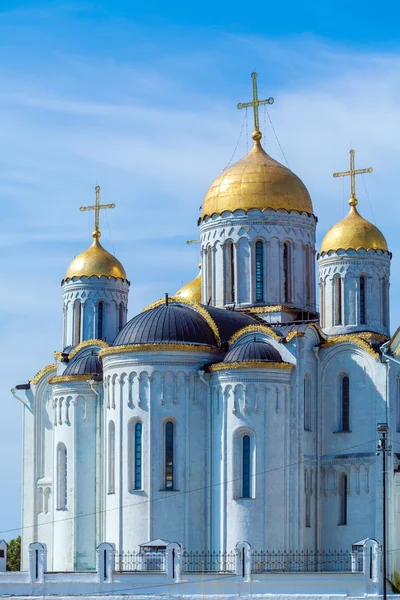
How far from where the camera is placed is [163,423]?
4506 cm

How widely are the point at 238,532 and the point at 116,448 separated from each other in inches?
169

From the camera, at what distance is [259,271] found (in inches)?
1934

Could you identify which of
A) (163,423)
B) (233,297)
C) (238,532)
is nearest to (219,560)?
(238,532)

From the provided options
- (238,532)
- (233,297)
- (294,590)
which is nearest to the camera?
(294,590)

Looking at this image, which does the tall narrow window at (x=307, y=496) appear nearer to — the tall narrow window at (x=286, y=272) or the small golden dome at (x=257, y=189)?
the tall narrow window at (x=286, y=272)

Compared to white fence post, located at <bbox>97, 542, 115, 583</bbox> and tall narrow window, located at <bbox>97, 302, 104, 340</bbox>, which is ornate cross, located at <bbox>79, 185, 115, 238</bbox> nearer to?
tall narrow window, located at <bbox>97, 302, 104, 340</bbox>

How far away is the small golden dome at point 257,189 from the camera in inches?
1940

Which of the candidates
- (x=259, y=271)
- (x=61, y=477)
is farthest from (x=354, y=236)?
(x=61, y=477)

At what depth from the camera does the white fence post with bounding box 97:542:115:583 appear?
41031 millimetres

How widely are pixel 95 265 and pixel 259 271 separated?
Result: 261 inches

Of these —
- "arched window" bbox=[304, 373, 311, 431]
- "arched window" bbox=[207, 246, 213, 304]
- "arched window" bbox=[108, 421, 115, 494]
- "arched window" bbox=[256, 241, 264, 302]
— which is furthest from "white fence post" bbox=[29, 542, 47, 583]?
"arched window" bbox=[256, 241, 264, 302]

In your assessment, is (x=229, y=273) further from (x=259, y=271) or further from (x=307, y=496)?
(x=307, y=496)

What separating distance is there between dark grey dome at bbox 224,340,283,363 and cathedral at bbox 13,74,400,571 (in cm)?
6

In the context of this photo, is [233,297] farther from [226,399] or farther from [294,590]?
[294,590]
